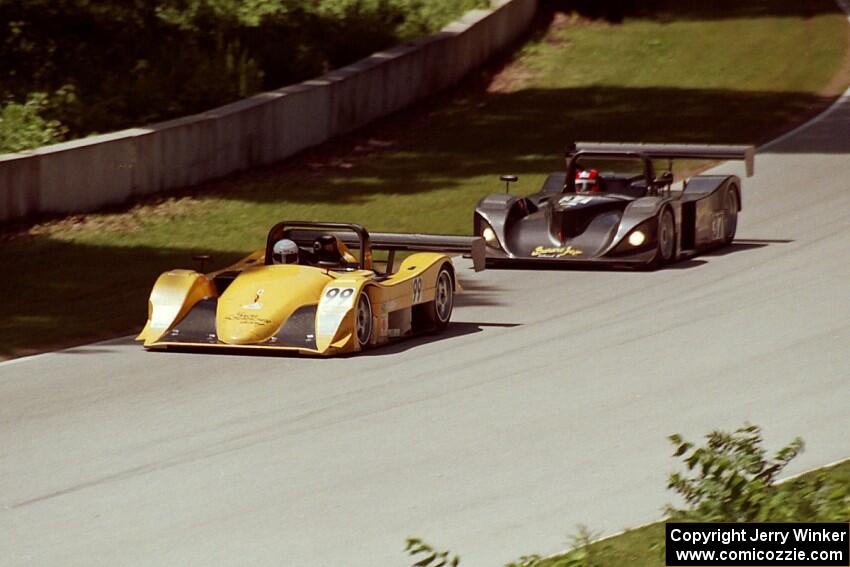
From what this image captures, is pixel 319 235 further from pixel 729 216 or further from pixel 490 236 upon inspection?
pixel 729 216

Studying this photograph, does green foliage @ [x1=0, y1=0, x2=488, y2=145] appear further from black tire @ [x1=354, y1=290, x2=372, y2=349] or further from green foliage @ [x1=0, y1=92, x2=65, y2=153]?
black tire @ [x1=354, y1=290, x2=372, y2=349]

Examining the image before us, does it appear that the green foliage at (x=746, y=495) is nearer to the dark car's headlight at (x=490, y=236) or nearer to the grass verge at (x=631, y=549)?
the grass verge at (x=631, y=549)

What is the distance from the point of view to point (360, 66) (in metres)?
27.6

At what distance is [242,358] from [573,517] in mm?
5035

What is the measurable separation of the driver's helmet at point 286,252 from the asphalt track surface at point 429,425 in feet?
3.55

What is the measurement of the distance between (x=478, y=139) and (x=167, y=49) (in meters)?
5.17

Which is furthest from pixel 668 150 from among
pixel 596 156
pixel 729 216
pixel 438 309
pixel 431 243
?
pixel 438 309

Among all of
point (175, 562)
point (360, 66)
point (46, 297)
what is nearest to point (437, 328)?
point (46, 297)

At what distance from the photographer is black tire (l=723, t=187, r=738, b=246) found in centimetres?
1861

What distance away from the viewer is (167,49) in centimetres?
2692

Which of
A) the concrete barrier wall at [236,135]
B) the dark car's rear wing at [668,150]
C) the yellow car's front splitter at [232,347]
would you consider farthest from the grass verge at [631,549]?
the concrete barrier wall at [236,135]

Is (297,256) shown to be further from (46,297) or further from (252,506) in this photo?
(252,506)

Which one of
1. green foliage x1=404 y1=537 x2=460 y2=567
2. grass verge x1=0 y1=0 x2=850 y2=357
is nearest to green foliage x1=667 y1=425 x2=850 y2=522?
green foliage x1=404 y1=537 x2=460 y2=567

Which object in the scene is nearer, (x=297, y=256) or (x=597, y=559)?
(x=597, y=559)
